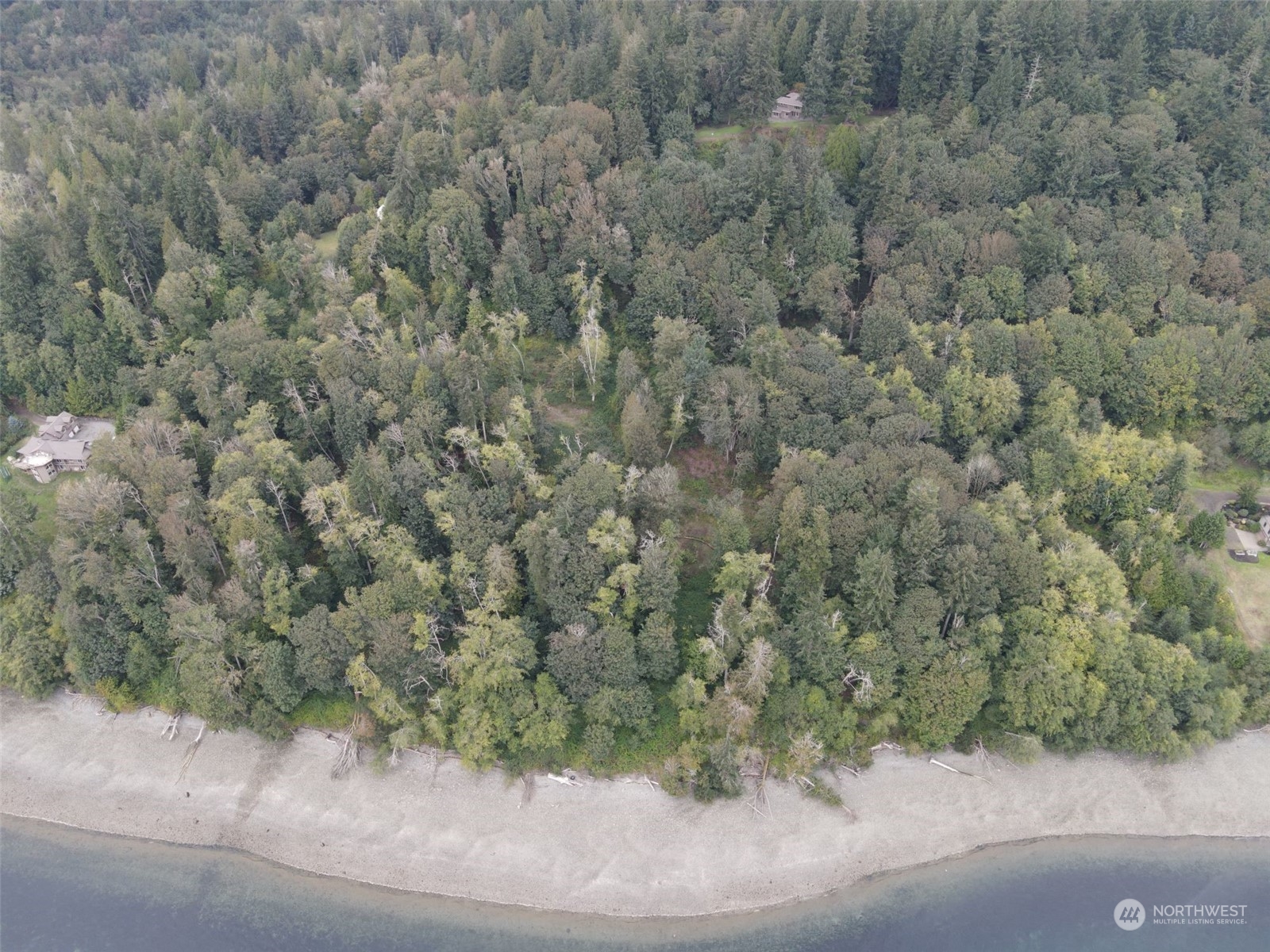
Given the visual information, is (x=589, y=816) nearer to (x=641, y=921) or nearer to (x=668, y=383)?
(x=641, y=921)

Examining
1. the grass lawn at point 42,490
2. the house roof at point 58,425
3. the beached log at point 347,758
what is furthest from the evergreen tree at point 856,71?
the grass lawn at point 42,490

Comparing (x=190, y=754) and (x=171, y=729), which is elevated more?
(x=171, y=729)

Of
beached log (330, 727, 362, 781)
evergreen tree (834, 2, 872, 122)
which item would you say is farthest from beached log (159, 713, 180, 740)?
evergreen tree (834, 2, 872, 122)

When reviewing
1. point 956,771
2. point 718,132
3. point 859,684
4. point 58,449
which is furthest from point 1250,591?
point 58,449

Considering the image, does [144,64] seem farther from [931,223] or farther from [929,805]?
[929,805]

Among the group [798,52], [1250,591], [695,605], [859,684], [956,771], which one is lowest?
[956,771]

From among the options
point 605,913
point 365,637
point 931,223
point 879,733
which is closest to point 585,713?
point 605,913
